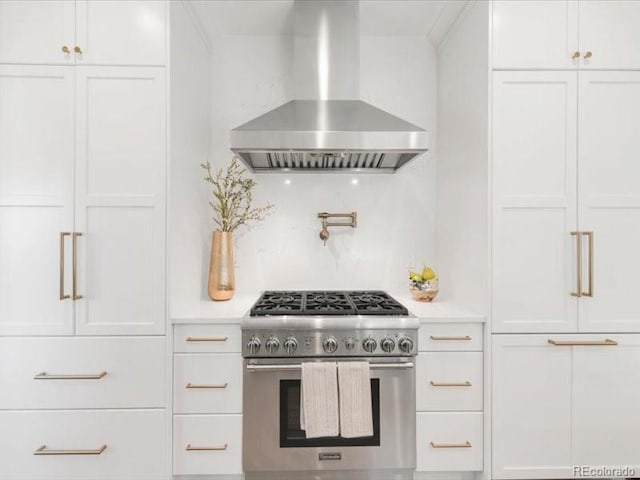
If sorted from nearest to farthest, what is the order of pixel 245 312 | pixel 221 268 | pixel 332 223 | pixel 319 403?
pixel 319 403 < pixel 245 312 < pixel 221 268 < pixel 332 223

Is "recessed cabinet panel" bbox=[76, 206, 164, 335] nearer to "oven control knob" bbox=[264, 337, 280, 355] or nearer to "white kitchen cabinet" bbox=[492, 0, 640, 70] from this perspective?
"oven control knob" bbox=[264, 337, 280, 355]

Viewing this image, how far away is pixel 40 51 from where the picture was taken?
1.85 m

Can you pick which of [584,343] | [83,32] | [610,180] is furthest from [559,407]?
[83,32]

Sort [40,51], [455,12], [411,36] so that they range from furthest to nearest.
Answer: [411,36], [455,12], [40,51]

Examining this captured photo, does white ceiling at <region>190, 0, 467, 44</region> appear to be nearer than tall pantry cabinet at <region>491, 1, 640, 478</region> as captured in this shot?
No

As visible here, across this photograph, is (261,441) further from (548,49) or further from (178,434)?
(548,49)

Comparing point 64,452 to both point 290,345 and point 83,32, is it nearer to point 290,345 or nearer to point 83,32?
point 290,345

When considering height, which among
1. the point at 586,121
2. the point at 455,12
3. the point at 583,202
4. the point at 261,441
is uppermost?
the point at 455,12

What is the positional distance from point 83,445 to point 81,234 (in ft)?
3.11

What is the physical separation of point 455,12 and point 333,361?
194cm

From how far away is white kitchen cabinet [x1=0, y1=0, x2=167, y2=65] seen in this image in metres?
1.84

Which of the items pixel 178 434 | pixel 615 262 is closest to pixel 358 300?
pixel 178 434

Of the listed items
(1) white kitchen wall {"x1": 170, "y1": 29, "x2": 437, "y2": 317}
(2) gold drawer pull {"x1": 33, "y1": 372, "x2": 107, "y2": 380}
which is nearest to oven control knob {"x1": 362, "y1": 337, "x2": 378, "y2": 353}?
(1) white kitchen wall {"x1": 170, "y1": 29, "x2": 437, "y2": 317}

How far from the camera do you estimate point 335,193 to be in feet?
8.57
